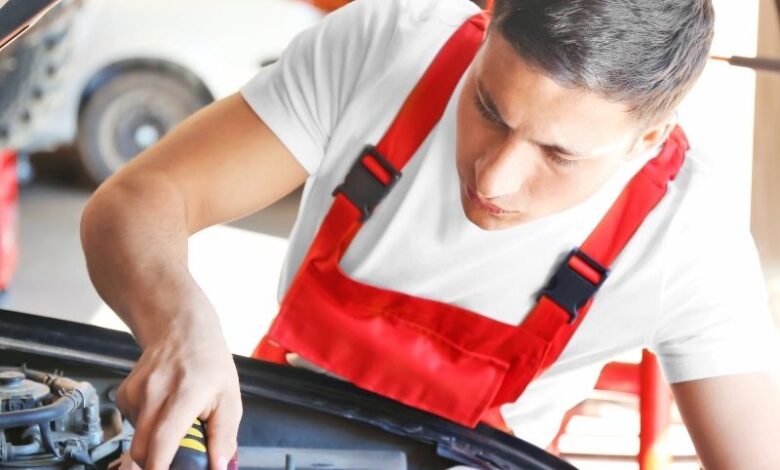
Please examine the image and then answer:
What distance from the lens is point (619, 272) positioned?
83 centimetres

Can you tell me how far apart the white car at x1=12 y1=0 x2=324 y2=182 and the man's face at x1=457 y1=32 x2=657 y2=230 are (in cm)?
132

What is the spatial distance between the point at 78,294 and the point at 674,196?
143cm

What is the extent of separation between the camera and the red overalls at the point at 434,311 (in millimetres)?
818

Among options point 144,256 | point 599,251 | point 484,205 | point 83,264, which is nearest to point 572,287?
point 599,251

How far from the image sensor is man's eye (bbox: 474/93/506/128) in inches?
27.3

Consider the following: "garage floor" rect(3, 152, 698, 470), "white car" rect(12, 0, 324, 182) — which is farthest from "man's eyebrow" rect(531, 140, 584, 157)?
"white car" rect(12, 0, 324, 182)

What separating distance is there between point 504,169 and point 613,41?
12 centimetres

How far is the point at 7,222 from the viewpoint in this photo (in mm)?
2012

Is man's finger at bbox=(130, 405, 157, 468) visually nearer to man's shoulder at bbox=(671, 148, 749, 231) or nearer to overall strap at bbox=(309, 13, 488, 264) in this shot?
overall strap at bbox=(309, 13, 488, 264)

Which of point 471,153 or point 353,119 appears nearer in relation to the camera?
point 471,153

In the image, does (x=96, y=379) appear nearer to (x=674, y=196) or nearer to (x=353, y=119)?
(x=353, y=119)

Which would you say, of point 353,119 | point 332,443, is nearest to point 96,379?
point 332,443

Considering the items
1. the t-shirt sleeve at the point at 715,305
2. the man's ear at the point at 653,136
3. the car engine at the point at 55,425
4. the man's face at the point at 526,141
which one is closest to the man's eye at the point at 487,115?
the man's face at the point at 526,141

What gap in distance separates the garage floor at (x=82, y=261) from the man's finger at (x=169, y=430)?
4.08ft
